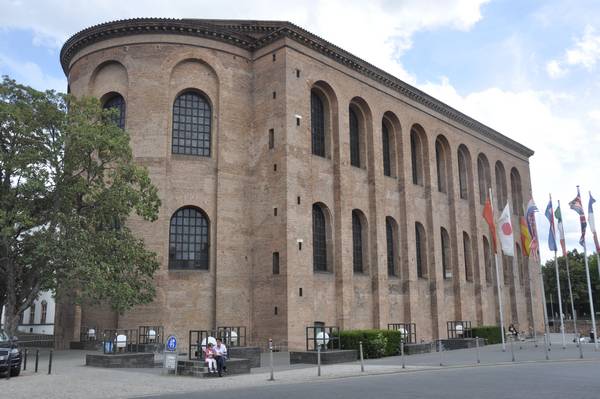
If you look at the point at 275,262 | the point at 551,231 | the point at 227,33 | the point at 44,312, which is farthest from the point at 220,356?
the point at 44,312

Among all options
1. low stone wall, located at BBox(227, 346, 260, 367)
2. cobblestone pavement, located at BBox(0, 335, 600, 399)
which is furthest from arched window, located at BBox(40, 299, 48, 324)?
low stone wall, located at BBox(227, 346, 260, 367)

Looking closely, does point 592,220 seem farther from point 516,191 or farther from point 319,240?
point 516,191

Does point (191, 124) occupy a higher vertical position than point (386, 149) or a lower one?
lower

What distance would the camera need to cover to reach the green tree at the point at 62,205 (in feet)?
71.2

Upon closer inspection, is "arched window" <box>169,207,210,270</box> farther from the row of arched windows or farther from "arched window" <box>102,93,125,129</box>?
"arched window" <box>102,93,125,129</box>

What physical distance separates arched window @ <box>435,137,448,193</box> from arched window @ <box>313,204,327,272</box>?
48.5ft

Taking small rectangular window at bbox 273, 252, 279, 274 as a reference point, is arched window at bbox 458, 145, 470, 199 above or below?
above

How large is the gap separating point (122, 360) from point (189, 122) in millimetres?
14434

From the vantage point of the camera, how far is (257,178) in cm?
3009

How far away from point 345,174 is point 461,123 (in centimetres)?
1708

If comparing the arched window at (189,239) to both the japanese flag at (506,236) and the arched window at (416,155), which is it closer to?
the japanese flag at (506,236)

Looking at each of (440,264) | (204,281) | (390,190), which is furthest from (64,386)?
(440,264)

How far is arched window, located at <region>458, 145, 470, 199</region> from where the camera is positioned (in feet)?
148

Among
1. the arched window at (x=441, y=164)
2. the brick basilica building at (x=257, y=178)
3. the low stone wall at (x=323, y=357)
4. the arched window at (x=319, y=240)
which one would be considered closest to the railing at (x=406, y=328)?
the brick basilica building at (x=257, y=178)
